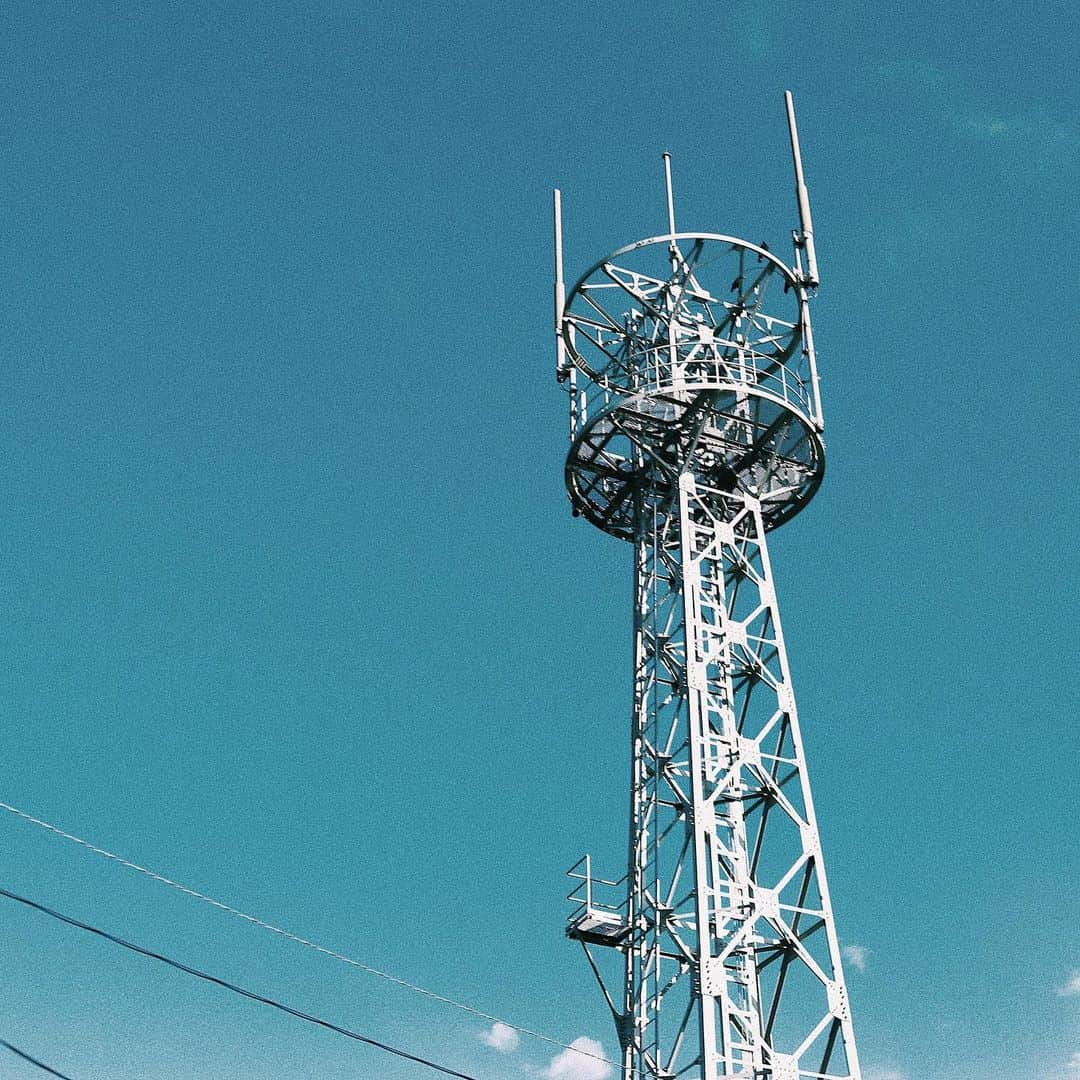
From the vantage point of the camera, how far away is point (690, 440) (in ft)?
105

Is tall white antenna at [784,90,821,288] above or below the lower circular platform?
above

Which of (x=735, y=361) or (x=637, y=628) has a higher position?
(x=735, y=361)

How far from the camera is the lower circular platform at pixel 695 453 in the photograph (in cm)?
3159

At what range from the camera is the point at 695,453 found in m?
32.3

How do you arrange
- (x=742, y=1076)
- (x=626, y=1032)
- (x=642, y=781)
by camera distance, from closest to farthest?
(x=742, y=1076), (x=626, y=1032), (x=642, y=781)

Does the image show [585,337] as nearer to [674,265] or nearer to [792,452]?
[674,265]

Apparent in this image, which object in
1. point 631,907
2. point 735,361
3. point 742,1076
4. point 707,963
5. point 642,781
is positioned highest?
point 735,361

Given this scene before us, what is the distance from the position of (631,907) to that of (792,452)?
1057cm

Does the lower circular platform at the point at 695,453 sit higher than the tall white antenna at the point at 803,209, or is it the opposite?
the tall white antenna at the point at 803,209

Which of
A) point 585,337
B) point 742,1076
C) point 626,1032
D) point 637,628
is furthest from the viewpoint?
point 585,337

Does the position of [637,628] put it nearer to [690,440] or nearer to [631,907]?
[690,440]

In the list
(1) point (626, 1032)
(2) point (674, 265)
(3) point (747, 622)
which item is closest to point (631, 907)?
(1) point (626, 1032)

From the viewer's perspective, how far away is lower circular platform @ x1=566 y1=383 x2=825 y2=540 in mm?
31594

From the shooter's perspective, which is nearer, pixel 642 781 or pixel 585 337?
pixel 642 781
